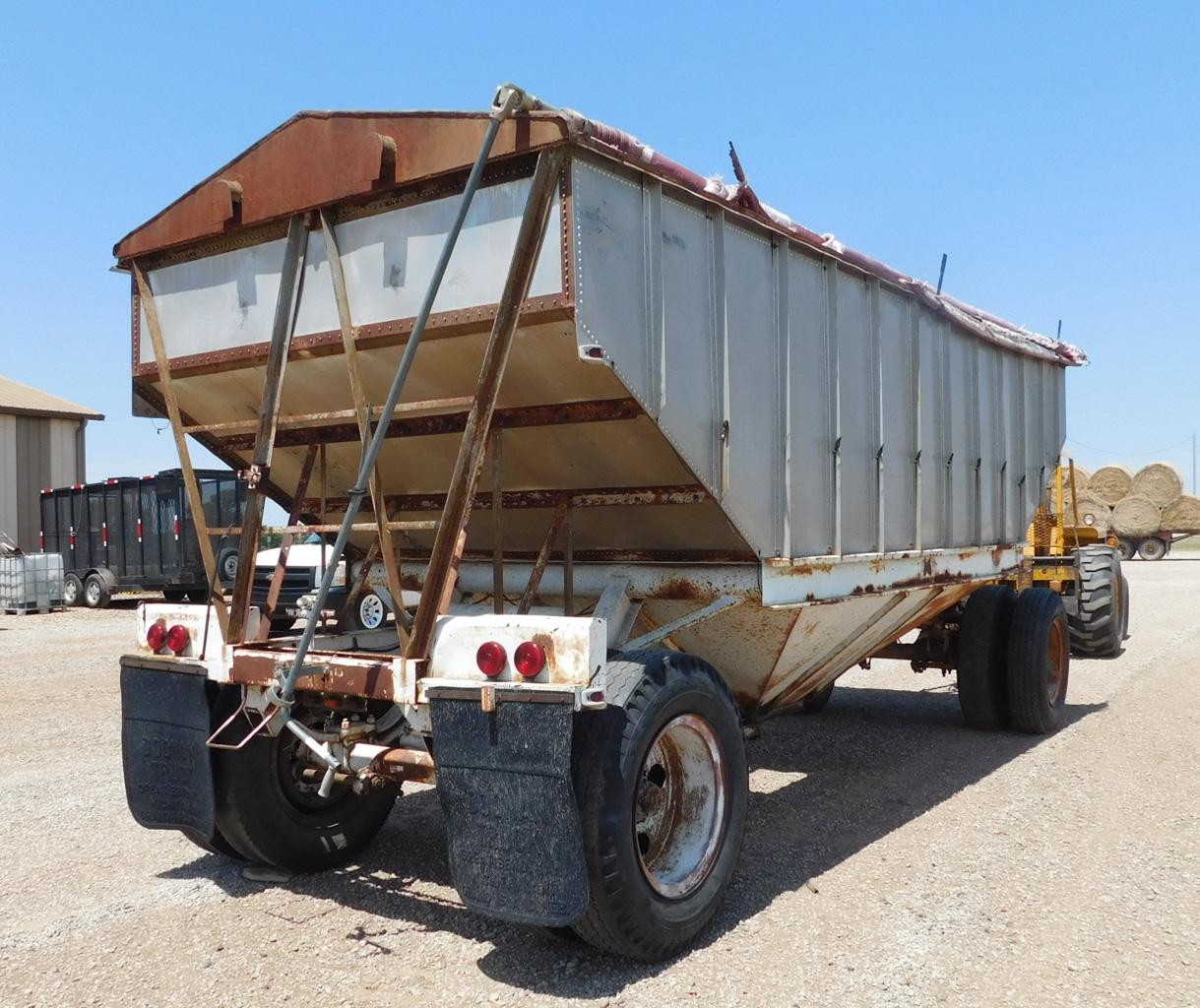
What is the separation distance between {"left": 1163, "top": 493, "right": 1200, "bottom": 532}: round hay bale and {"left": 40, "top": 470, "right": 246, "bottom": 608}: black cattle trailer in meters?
30.4

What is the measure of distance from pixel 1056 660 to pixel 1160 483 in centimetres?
3109

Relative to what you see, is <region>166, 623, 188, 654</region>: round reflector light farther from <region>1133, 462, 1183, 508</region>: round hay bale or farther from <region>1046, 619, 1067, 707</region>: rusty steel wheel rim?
<region>1133, 462, 1183, 508</region>: round hay bale

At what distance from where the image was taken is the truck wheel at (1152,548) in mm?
36562

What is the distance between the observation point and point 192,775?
14.9 feet

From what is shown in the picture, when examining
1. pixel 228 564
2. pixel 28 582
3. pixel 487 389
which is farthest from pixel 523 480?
pixel 28 582

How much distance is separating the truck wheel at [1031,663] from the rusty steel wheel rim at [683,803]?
4.54 metres

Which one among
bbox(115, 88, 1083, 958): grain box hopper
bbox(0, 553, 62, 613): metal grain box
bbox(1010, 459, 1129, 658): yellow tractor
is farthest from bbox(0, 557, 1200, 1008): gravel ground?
bbox(0, 553, 62, 613): metal grain box

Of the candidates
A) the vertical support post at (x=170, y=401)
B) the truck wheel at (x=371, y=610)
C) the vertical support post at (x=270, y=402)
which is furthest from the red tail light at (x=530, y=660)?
the truck wheel at (x=371, y=610)

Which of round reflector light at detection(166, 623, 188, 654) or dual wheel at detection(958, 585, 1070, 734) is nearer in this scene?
round reflector light at detection(166, 623, 188, 654)

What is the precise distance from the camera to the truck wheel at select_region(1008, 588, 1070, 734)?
7.93 meters

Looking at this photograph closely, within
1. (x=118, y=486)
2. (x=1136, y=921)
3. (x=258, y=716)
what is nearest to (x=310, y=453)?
(x=258, y=716)

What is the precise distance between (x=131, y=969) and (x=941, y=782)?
4769mm

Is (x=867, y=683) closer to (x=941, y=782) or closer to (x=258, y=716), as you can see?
(x=941, y=782)

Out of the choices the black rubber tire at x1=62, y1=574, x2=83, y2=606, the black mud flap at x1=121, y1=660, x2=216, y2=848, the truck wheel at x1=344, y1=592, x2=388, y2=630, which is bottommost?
the black rubber tire at x1=62, y1=574, x2=83, y2=606
